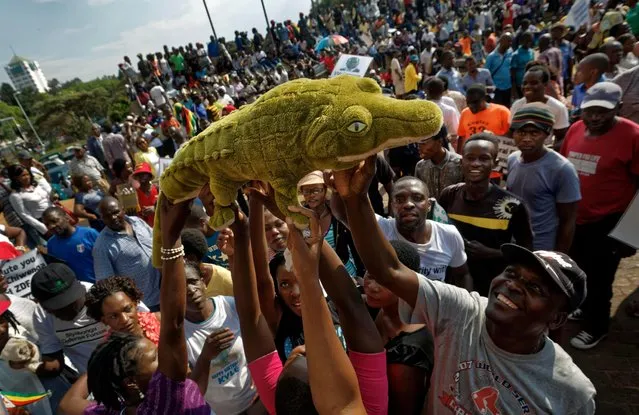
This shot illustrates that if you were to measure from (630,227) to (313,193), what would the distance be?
221 centimetres

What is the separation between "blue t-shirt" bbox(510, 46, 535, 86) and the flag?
8129 millimetres

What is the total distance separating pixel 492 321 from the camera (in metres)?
1.54

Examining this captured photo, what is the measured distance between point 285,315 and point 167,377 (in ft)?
2.36

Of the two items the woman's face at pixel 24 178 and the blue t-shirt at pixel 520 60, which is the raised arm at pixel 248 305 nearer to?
the woman's face at pixel 24 178

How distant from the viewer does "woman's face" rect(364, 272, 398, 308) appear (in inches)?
77.2

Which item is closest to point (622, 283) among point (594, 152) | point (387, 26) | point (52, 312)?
point (594, 152)

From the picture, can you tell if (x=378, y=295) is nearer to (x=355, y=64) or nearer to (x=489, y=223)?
(x=489, y=223)

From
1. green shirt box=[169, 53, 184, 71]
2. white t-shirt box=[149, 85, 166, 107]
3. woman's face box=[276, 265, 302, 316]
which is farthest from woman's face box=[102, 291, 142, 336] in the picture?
green shirt box=[169, 53, 184, 71]

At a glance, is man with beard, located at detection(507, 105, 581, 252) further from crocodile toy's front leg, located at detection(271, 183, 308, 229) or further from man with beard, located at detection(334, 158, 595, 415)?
crocodile toy's front leg, located at detection(271, 183, 308, 229)

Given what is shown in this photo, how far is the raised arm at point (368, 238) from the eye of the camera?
1455mm

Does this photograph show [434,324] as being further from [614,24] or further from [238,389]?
[614,24]

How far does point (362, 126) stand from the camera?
118cm

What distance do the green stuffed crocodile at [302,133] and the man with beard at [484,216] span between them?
69.0 inches

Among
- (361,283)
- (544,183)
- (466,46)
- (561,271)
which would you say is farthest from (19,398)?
(466,46)
